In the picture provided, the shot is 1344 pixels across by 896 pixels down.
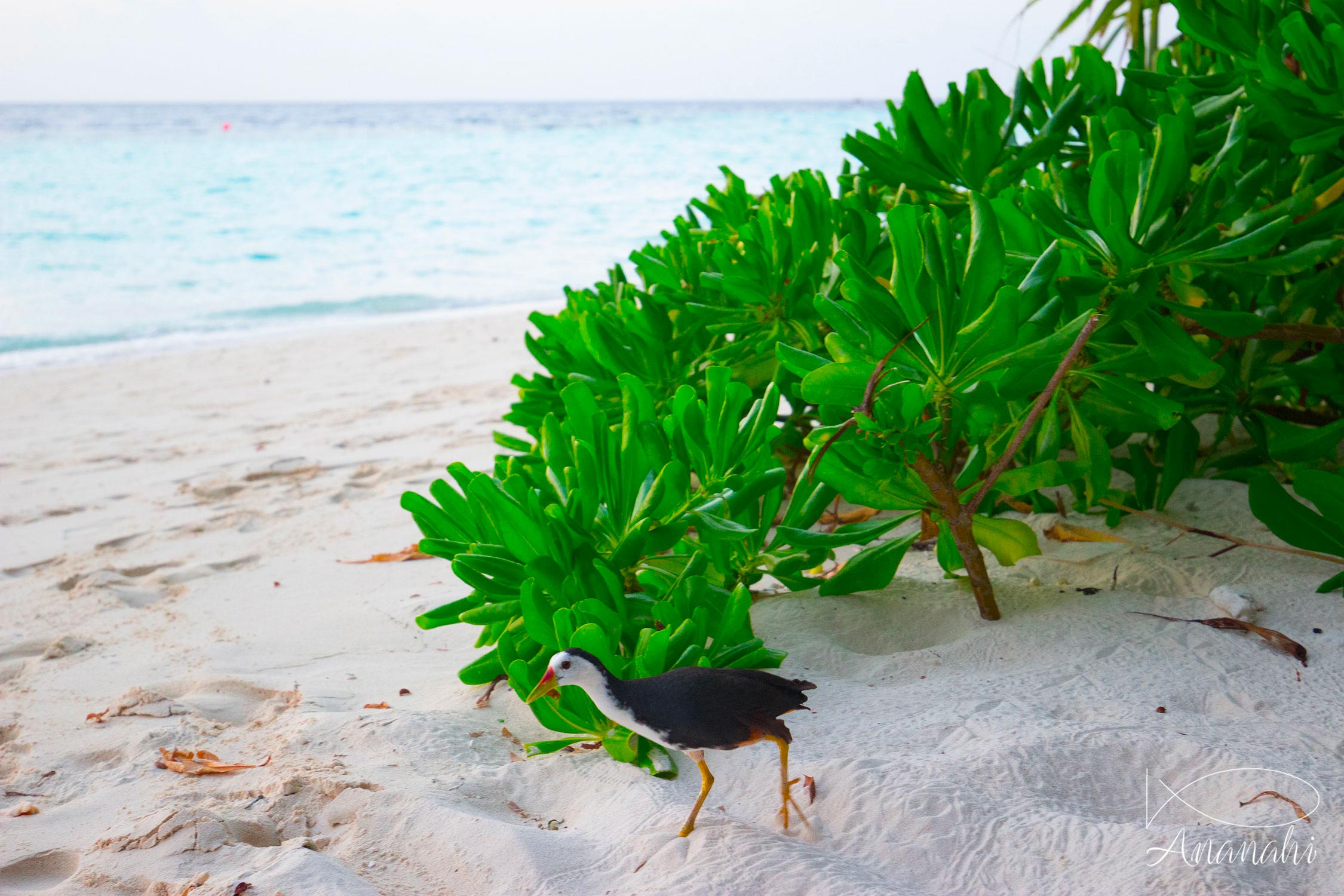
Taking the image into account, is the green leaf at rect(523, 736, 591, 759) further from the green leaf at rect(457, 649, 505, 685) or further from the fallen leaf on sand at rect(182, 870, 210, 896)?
→ the fallen leaf on sand at rect(182, 870, 210, 896)

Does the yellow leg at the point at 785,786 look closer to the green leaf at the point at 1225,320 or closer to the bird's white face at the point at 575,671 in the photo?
the bird's white face at the point at 575,671

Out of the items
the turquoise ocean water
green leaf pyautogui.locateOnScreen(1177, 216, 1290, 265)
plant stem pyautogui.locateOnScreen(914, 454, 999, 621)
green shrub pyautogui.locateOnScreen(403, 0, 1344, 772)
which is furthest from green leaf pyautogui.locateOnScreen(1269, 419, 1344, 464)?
the turquoise ocean water

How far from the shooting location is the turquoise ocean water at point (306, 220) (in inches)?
392

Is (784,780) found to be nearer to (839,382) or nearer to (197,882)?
(839,382)

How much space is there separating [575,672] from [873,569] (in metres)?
0.67

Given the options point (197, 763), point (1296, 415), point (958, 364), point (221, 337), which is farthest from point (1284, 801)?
point (221, 337)

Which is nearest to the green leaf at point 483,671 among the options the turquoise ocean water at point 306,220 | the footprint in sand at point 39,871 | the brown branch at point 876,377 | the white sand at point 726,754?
the white sand at point 726,754

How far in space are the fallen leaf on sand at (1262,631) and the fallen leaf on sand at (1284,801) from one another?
377mm

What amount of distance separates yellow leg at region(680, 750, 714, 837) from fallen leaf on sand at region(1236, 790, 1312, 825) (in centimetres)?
65

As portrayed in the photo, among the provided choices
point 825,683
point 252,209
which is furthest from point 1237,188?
point 252,209

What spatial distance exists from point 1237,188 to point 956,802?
1048mm

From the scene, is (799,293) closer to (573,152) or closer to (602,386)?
(602,386)

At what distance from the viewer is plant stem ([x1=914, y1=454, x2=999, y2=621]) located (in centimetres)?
145

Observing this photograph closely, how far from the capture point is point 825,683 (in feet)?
4.98
